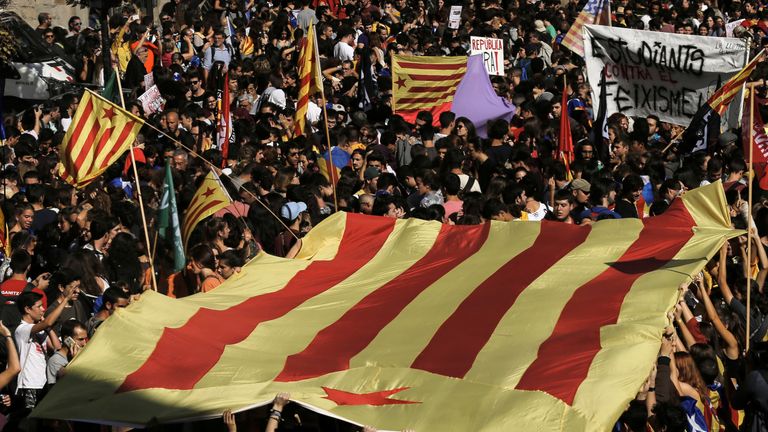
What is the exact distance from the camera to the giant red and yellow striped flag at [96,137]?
12.1 m

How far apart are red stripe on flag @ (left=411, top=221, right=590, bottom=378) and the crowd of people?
3.23ft

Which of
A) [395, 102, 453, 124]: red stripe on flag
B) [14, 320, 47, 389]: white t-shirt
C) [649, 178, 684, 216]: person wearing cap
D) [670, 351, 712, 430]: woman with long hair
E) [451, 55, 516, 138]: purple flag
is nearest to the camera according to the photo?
[670, 351, 712, 430]: woman with long hair

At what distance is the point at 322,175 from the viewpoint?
1409cm

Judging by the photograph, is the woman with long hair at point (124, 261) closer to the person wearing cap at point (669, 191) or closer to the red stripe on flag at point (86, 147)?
the red stripe on flag at point (86, 147)

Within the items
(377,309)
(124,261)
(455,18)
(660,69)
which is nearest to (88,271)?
(124,261)

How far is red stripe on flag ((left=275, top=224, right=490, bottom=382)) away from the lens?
9203 millimetres

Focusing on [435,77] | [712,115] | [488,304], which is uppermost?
[712,115]

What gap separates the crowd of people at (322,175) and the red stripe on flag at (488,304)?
985 mm

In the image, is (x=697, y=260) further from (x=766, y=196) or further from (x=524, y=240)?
(x=766, y=196)

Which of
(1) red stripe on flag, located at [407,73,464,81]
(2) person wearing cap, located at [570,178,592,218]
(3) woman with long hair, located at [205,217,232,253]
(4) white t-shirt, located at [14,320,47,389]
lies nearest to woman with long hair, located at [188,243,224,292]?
(3) woman with long hair, located at [205,217,232,253]

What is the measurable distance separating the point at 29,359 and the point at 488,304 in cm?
338

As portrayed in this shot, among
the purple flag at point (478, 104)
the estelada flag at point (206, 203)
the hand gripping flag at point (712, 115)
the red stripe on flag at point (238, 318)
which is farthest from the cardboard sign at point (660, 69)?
the estelada flag at point (206, 203)

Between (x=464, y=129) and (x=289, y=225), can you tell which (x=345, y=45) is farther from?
(x=289, y=225)

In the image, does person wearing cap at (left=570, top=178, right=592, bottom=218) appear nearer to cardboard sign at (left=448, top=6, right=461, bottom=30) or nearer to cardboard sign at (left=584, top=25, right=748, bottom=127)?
cardboard sign at (left=584, top=25, right=748, bottom=127)
